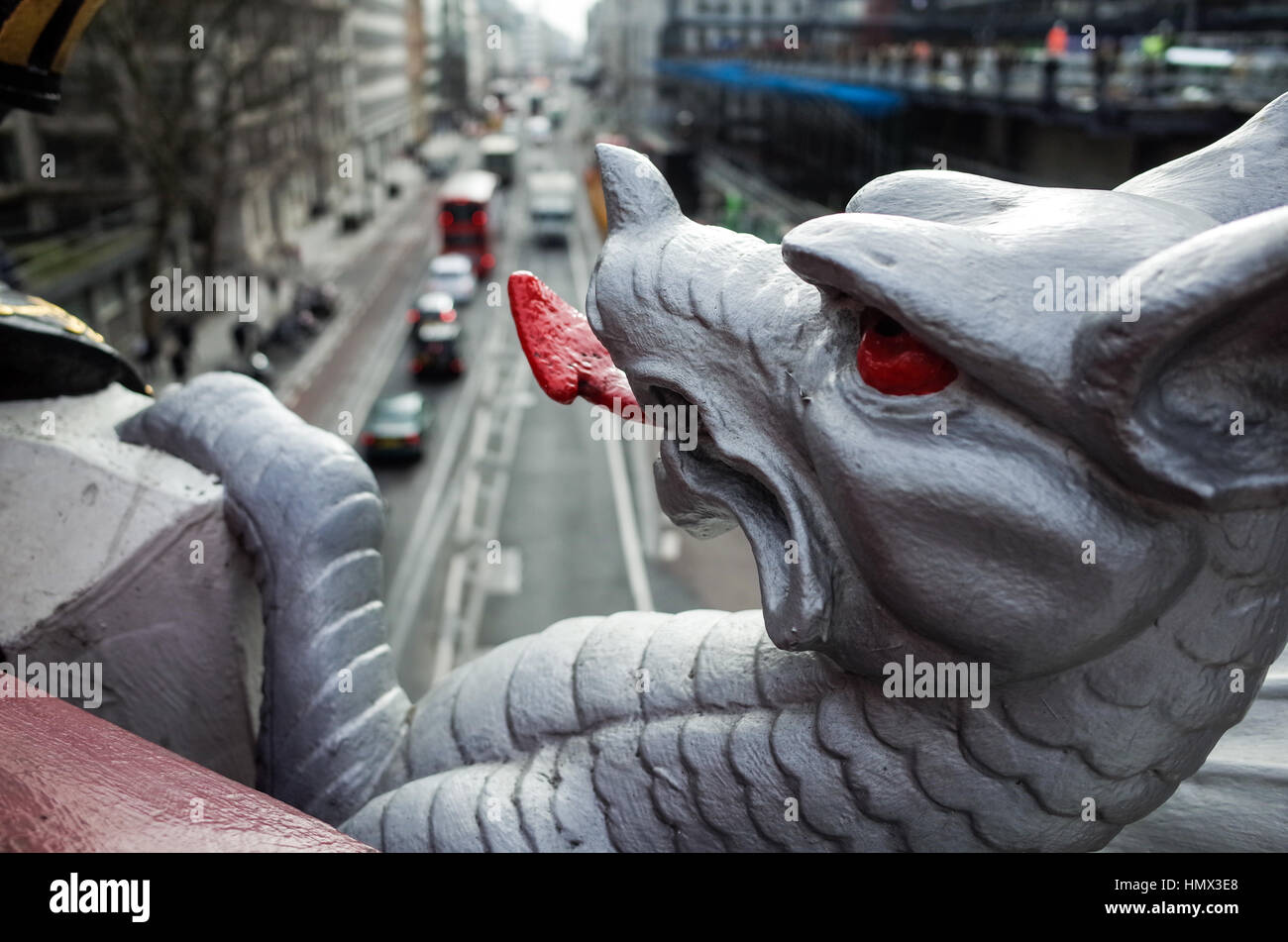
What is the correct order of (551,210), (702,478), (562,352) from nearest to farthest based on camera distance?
(702,478)
(562,352)
(551,210)

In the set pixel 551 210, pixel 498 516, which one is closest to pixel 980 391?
pixel 498 516

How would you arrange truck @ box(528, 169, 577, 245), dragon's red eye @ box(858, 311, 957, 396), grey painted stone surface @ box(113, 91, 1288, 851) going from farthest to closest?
truck @ box(528, 169, 577, 245), dragon's red eye @ box(858, 311, 957, 396), grey painted stone surface @ box(113, 91, 1288, 851)

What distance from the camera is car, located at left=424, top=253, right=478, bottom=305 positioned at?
3266 cm

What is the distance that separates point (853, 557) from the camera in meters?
2.33

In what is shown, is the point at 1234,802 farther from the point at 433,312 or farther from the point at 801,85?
the point at 433,312

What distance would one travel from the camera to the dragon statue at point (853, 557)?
2047 mm

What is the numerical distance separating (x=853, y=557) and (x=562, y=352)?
1.02 metres

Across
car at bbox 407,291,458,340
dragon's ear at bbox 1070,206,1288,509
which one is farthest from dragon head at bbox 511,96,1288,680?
car at bbox 407,291,458,340

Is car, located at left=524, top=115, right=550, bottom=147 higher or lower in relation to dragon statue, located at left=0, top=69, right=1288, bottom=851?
higher

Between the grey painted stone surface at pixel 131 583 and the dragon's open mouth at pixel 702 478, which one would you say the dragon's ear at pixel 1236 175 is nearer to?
the dragon's open mouth at pixel 702 478

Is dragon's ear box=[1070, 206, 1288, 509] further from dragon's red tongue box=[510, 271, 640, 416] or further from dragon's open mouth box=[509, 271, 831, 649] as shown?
dragon's red tongue box=[510, 271, 640, 416]

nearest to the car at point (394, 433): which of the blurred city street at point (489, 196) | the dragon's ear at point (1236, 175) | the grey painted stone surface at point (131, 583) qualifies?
the blurred city street at point (489, 196)

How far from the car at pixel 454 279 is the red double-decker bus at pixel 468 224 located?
103 inches

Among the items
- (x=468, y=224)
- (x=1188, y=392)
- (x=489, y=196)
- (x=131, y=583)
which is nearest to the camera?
(x=1188, y=392)
